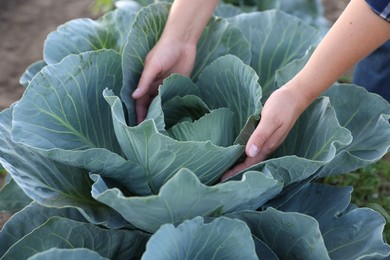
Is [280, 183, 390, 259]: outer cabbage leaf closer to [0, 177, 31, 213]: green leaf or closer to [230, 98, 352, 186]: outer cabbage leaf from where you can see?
[230, 98, 352, 186]: outer cabbage leaf

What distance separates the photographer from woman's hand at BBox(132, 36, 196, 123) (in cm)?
137

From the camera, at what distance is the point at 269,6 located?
218cm

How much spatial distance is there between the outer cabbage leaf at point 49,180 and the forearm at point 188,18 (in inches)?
17.4

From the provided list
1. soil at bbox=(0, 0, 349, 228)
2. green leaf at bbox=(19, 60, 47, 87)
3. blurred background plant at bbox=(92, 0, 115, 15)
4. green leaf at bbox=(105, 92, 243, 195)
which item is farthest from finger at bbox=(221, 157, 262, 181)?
blurred background plant at bbox=(92, 0, 115, 15)

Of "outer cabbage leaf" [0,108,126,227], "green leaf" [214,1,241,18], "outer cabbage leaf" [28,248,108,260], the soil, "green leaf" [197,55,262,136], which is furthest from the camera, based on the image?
the soil

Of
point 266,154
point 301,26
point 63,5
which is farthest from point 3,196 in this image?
point 63,5

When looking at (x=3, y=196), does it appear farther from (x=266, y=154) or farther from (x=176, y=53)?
(x=266, y=154)

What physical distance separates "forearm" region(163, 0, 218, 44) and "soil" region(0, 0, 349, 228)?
1066 mm

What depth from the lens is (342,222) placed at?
1.31 metres

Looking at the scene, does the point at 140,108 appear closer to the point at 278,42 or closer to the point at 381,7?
the point at 278,42

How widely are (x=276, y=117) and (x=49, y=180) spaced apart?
547mm

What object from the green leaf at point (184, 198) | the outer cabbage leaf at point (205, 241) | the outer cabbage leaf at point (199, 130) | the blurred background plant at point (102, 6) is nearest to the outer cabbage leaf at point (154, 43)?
the outer cabbage leaf at point (199, 130)

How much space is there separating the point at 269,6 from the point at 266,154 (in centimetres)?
108

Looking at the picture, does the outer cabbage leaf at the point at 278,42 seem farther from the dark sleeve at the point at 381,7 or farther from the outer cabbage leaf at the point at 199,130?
the dark sleeve at the point at 381,7
